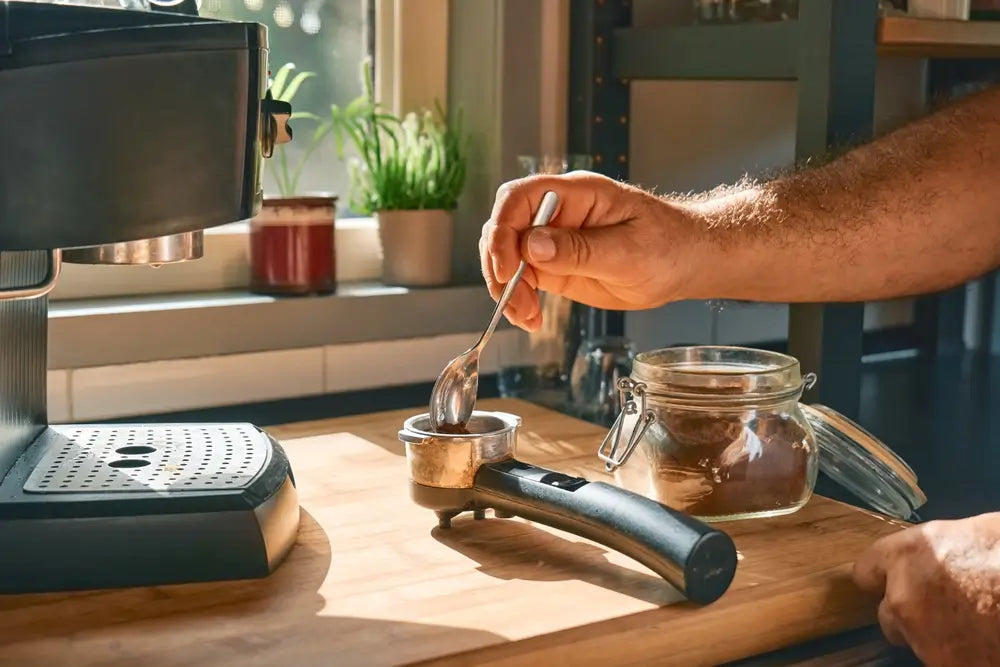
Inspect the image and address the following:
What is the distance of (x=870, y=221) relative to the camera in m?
1.33

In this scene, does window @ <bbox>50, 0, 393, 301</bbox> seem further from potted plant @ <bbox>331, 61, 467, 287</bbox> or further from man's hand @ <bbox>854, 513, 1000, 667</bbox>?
man's hand @ <bbox>854, 513, 1000, 667</bbox>

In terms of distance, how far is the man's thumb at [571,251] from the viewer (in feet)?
3.43

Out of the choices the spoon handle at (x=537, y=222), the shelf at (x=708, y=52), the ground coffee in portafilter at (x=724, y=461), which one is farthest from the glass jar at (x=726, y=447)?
the shelf at (x=708, y=52)

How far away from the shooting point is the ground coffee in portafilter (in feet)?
3.31

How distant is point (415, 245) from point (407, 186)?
0.08 meters

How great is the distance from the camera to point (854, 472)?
110 centimetres

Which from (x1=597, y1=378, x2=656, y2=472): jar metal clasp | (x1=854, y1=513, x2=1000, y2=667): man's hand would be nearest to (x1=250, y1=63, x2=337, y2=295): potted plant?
(x1=597, y1=378, x2=656, y2=472): jar metal clasp

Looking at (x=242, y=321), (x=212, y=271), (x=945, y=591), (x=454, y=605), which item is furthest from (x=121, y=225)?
(x=212, y=271)

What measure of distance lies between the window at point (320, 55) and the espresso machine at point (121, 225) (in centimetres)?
69

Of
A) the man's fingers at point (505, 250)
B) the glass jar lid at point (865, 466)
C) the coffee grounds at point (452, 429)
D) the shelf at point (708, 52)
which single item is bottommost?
the glass jar lid at point (865, 466)

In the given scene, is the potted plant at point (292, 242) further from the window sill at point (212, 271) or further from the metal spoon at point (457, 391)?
the metal spoon at point (457, 391)

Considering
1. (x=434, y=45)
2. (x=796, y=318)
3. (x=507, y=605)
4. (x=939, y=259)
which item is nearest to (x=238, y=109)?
(x=507, y=605)

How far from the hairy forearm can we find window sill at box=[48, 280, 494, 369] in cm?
43

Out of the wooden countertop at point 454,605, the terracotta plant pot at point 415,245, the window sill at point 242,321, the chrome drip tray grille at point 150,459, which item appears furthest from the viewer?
the terracotta plant pot at point 415,245
